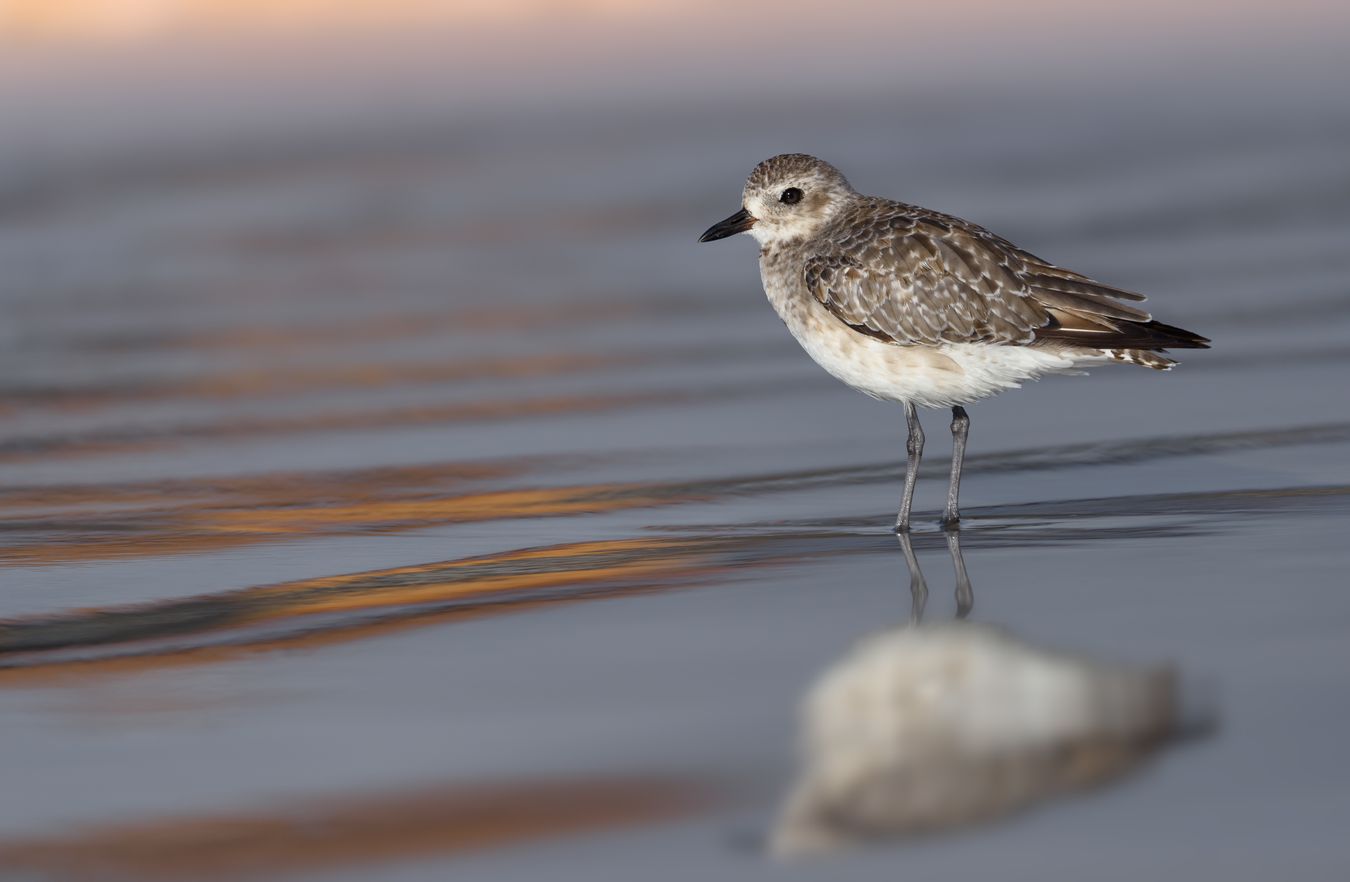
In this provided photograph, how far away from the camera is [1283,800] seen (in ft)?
15.4

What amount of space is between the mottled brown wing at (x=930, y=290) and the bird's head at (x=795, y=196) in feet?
2.15

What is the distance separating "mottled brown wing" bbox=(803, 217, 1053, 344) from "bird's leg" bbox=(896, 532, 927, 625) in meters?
1.07

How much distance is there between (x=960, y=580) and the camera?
22.9 ft

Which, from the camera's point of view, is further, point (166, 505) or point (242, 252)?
point (242, 252)

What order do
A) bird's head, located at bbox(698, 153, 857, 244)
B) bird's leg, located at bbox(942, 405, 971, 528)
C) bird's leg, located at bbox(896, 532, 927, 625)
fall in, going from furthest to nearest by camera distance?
bird's head, located at bbox(698, 153, 857, 244)
bird's leg, located at bbox(942, 405, 971, 528)
bird's leg, located at bbox(896, 532, 927, 625)

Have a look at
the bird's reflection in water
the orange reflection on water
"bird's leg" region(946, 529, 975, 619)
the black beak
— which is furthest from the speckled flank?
the orange reflection on water

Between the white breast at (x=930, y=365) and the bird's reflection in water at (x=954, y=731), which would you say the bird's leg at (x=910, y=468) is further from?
the bird's reflection in water at (x=954, y=731)

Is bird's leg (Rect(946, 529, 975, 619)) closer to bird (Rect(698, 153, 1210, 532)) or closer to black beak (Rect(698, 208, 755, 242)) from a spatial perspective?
bird (Rect(698, 153, 1210, 532))

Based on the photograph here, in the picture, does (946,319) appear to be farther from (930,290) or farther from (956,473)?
(956,473)

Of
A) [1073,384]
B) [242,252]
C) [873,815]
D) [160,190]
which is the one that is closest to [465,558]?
[873,815]

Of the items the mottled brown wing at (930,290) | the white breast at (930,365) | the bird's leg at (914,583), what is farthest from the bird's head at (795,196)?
the bird's leg at (914,583)

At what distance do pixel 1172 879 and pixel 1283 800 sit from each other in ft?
→ 1.81

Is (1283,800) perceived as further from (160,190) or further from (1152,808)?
(160,190)

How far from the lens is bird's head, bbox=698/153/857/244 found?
9352mm
